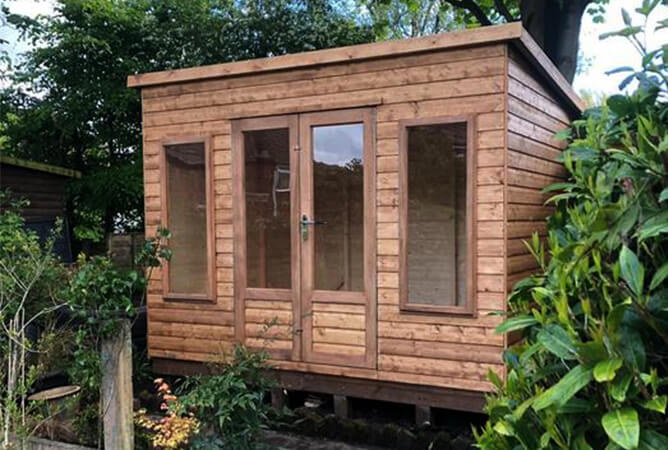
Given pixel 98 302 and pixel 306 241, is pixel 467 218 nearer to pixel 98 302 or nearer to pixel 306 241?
pixel 306 241

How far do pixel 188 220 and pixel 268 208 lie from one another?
804 millimetres

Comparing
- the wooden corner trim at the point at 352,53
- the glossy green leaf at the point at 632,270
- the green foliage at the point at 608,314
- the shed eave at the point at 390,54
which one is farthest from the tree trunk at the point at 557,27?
the glossy green leaf at the point at 632,270

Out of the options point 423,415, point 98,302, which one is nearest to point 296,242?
point 423,415

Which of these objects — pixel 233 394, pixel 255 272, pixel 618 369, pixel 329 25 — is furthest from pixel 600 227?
pixel 329 25

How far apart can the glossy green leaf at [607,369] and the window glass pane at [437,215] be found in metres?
2.59

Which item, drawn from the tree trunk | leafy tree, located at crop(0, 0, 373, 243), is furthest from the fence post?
the tree trunk

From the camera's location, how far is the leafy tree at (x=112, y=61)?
930 centimetres

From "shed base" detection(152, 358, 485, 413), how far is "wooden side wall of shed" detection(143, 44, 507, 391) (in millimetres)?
79

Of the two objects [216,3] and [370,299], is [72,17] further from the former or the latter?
[370,299]

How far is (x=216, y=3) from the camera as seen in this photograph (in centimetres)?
981

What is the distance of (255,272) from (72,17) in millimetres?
7855

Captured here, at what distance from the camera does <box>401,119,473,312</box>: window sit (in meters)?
3.64

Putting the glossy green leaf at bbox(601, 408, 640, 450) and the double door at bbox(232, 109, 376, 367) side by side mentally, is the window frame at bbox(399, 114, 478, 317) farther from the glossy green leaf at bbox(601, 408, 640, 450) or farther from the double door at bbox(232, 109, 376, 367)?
the glossy green leaf at bbox(601, 408, 640, 450)

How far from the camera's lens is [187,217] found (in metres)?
4.60
